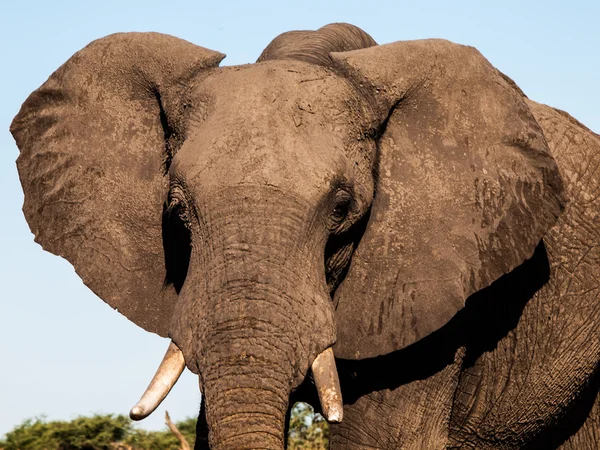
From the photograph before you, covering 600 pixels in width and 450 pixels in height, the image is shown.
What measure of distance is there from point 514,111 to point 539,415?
157 cm

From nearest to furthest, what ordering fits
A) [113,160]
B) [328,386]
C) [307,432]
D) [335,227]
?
[328,386], [335,227], [113,160], [307,432]

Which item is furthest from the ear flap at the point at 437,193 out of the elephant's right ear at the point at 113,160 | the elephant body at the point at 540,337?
the elephant's right ear at the point at 113,160

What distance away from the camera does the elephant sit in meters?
5.84

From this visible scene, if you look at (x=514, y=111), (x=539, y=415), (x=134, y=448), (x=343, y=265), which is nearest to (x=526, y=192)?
(x=514, y=111)

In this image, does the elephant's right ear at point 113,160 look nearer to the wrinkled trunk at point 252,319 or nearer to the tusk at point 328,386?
the wrinkled trunk at point 252,319

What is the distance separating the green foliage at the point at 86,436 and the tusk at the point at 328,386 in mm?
5279

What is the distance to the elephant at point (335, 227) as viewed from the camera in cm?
584

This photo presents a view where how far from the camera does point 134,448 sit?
1112cm

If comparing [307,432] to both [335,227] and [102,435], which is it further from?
[335,227]

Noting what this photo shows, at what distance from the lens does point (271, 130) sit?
20.0 ft

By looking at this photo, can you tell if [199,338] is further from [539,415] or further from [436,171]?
[539,415]

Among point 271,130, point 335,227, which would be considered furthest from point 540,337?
point 271,130

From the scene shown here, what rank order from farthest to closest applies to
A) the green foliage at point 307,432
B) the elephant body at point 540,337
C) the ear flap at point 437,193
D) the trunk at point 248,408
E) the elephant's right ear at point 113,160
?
the green foliage at point 307,432 < the elephant body at point 540,337 < the elephant's right ear at point 113,160 < the ear flap at point 437,193 < the trunk at point 248,408

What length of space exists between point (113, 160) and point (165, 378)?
55.5 inches
